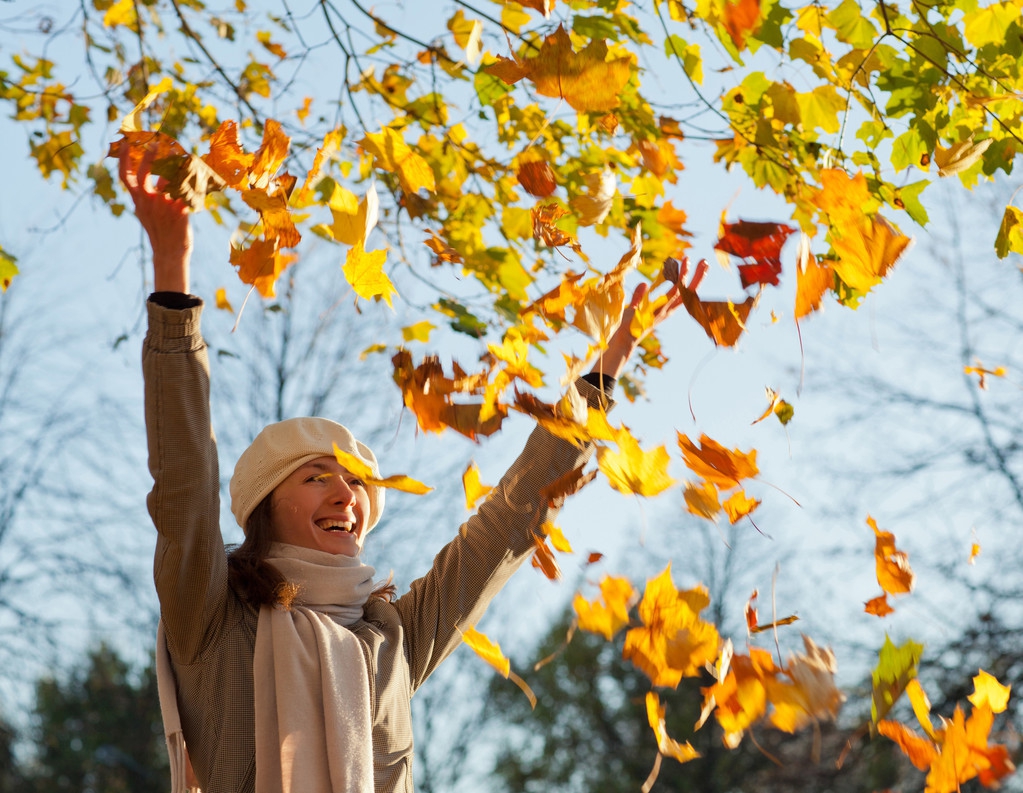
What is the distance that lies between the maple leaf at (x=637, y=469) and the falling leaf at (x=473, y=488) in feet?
1.35

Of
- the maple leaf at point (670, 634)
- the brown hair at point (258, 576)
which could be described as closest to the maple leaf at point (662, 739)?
the maple leaf at point (670, 634)

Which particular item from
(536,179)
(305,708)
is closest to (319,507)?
(305,708)

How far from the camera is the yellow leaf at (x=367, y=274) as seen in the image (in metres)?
1.65

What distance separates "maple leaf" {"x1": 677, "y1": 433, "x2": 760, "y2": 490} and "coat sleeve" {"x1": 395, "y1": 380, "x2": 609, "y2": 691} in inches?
13.9

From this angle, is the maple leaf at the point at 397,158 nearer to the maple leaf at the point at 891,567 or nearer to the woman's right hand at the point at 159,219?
the woman's right hand at the point at 159,219

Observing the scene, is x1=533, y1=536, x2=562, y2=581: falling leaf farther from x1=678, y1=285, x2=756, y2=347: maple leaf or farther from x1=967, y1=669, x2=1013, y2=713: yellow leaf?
x1=967, y1=669, x2=1013, y2=713: yellow leaf

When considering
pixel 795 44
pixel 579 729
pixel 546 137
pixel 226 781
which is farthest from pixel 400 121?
pixel 579 729

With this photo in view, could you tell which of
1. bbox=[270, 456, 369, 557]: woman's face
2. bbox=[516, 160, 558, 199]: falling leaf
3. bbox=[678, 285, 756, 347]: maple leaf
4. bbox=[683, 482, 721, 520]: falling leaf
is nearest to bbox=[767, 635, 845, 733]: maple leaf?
bbox=[683, 482, 721, 520]: falling leaf

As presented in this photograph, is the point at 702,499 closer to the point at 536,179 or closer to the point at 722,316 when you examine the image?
the point at 722,316

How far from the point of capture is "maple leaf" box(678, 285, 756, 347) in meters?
1.61

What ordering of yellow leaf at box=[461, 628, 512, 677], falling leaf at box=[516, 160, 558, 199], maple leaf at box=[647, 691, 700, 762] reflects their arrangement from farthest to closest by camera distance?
falling leaf at box=[516, 160, 558, 199], yellow leaf at box=[461, 628, 512, 677], maple leaf at box=[647, 691, 700, 762]

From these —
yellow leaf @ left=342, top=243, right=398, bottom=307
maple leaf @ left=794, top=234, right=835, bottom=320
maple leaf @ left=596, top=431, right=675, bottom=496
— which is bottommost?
maple leaf @ left=596, top=431, right=675, bottom=496

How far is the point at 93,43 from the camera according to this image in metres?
3.47

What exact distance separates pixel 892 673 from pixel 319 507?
0.99 metres
